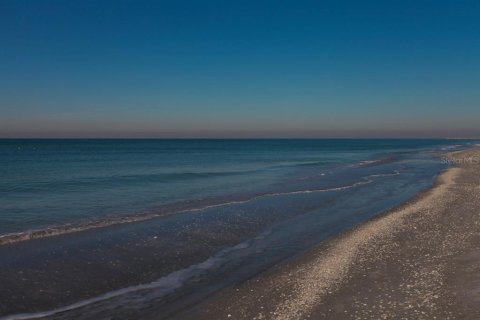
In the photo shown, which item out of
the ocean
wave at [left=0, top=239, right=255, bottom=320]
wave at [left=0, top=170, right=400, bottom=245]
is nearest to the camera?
wave at [left=0, top=239, right=255, bottom=320]

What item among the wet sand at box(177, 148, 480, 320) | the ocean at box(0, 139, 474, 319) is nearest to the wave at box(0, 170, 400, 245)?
the ocean at box(0, 139, 474, 319)


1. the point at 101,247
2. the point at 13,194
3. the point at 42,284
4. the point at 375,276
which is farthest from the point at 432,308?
the point at 13,194

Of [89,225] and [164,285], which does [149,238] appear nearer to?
[89,225]

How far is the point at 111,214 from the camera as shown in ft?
68.0

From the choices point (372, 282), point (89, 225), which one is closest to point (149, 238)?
point (89, 225)

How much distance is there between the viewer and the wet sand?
8328 millimetres

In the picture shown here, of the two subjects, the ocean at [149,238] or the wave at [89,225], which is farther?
the wave at [89,225]

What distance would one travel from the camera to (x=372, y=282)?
9969 millimetres

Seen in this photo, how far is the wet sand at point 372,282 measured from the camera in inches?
328

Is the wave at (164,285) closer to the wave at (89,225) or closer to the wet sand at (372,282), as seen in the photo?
the wet sand at (372,282)

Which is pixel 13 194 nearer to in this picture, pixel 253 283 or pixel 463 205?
pixel 253 283

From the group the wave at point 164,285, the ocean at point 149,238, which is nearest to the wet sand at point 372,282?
the ocean at point 149,238

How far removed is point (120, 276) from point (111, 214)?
32.0ft

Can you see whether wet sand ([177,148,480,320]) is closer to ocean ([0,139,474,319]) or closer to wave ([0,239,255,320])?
ocean ([0,139,474,319])
